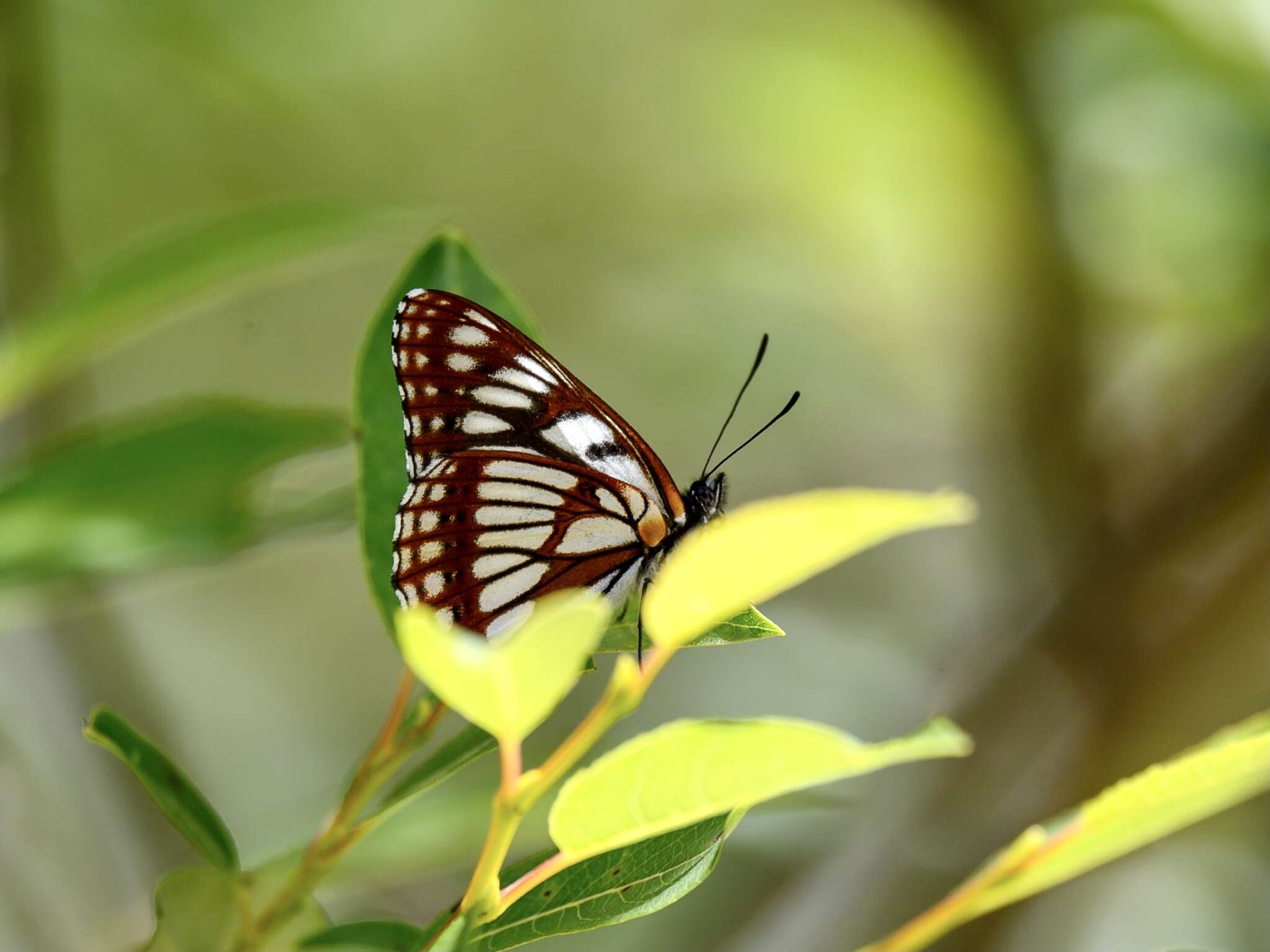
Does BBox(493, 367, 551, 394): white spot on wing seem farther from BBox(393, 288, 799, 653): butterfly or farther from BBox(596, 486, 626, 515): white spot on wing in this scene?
BBox(596, 486, 626, 515): white spot on wing

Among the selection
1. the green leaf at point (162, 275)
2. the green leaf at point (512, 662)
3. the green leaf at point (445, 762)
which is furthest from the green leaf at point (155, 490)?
the green leaf at point (512, 662)

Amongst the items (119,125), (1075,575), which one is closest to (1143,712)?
(1075,575)

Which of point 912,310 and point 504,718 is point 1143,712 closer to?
point 504,718

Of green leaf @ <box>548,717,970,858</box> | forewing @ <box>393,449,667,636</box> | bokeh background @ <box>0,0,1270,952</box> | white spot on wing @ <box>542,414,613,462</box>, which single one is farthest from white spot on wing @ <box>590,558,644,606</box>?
green leaf @ <box>548,717,970,858</box>

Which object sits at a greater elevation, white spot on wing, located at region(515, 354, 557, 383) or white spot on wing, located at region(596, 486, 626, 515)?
white spot on wing, located at region(515, 354, 557, 383)

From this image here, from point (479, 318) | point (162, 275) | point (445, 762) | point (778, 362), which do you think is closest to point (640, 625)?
point (445, 762)

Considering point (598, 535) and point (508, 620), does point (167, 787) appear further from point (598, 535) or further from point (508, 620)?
point (598, 535)

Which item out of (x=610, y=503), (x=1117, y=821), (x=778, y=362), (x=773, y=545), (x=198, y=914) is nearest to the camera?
(x=773, y=545)
